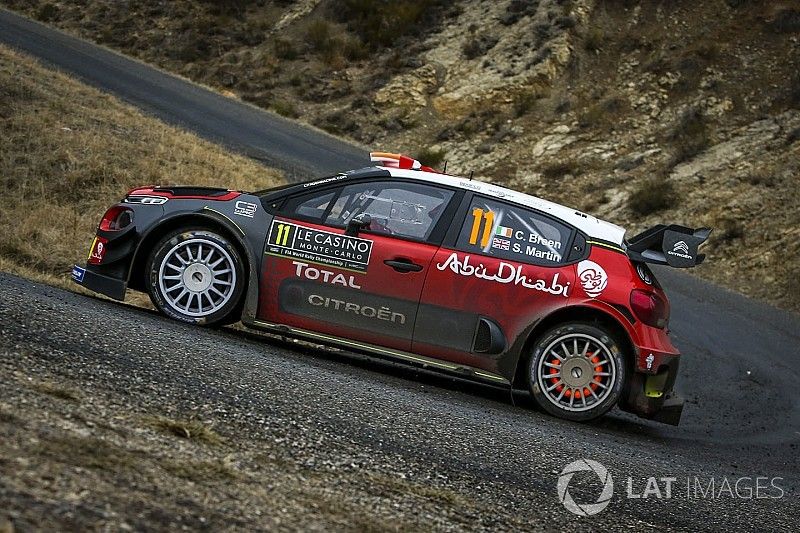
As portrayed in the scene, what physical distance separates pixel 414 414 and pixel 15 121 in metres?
11.6

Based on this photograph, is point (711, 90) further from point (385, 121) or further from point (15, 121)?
point (15, 121)

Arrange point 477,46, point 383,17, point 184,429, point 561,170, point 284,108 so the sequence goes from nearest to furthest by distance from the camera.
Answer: point 184,429 < point 561,170 < point 284,108 < point 477,46 < point 383,17

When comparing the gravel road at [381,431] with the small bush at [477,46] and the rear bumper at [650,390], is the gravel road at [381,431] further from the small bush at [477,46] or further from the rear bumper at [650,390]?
the small bush at [477,46]

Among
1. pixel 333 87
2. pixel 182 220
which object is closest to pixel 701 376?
pixel 182 220

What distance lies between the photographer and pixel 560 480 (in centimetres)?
559

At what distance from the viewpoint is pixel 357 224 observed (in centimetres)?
791

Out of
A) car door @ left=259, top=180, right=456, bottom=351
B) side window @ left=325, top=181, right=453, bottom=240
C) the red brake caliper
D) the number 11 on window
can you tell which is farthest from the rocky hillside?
car door @ left=259, top=180, right=456, bottom=351

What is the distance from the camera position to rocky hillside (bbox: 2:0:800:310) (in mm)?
21719

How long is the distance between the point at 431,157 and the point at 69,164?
1372cm

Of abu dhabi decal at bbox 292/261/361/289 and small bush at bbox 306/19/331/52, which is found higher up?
small bush at bbox 306/19/331/52

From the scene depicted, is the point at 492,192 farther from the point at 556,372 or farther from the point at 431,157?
the point at 431,157

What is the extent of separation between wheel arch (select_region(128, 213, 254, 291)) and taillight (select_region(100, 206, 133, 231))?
232 millimetres

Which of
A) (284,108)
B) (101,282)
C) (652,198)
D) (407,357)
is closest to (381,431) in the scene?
(407,357)

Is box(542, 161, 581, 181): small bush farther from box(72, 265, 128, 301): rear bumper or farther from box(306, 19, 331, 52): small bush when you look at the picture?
box(72, 265, 128, 301): rear bumper
